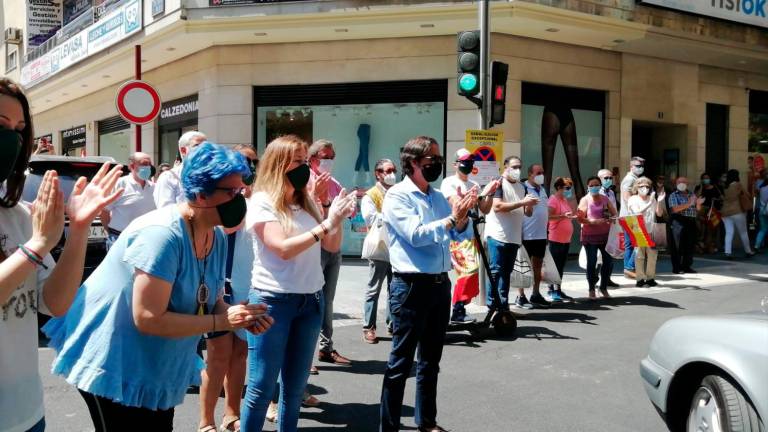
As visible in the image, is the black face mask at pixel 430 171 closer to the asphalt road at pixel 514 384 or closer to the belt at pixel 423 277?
the belt at pixel 423 277

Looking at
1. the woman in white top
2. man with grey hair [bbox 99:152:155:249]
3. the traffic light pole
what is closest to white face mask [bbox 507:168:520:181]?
the traffic light pole

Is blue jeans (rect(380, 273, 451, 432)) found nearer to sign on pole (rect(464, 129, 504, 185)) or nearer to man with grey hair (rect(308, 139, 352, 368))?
man with grey hair (rect(308, 139, 352, 368))

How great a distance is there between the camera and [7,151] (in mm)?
1917

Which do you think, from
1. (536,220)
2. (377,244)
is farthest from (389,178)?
(536,220)

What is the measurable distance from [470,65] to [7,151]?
8.09 m

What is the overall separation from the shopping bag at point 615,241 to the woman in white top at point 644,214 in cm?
91

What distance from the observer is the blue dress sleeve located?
2.39 meters

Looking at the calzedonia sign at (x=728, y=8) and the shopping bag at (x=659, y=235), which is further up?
the calzedonia sign at (x=728, y=8)

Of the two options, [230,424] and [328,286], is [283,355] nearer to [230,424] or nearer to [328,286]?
[230,424]

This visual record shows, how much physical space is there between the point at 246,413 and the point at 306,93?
12.0 meters

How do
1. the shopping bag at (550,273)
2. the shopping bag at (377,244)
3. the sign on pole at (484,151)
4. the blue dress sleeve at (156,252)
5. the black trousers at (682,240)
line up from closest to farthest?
1. the blue dress sleeve at (156,252)
2. the shopping bag at (377,244)
3. the sign on pole at (484,151)
4. the shopping bag at (550,273)
5. the black trousers at (682,240)

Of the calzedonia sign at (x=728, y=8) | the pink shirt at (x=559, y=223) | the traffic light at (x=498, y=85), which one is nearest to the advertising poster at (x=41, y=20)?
the calzedonia sign at (x=728, y=8)

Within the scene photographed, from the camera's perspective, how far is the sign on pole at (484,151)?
9.29 metres

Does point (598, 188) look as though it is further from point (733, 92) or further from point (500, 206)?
point (733, 92)
